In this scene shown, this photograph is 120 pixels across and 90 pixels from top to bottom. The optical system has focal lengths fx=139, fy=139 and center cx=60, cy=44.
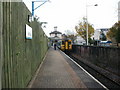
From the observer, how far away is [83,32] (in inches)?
1671

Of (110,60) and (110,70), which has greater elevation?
(110,60)

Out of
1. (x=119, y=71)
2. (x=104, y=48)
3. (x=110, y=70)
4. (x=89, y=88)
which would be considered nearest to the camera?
(x=89, y=88)

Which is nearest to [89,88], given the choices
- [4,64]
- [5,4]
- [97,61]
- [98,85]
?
[98,85]

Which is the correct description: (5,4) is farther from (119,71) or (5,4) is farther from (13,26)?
(119,71)

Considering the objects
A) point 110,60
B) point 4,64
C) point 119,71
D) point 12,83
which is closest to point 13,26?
point 4,64

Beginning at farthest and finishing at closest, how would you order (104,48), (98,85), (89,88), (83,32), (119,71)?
(83,32) → (104,48) → (119,71) → (98,85) → (89,88)

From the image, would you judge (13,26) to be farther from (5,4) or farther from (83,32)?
(83,32)

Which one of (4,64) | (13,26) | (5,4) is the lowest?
(4,64)

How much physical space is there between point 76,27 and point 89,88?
39614 millimetres

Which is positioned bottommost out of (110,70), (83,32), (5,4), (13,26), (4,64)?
(110,70)

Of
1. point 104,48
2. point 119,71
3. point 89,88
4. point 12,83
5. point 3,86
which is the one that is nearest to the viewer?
point 3,86

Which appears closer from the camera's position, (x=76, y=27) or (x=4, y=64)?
(x=4, y=64)

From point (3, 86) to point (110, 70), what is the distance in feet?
27.2

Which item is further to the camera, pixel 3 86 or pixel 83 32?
pixel 83 32
